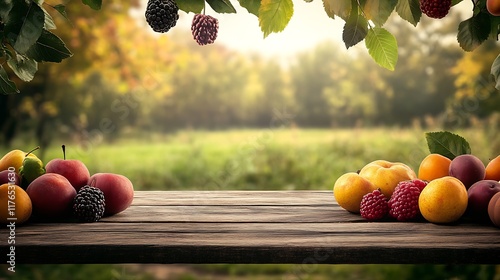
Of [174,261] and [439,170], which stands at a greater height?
[439,170]

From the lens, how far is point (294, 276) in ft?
11.5

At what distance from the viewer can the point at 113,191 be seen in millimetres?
1636

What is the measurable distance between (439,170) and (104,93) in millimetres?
4310

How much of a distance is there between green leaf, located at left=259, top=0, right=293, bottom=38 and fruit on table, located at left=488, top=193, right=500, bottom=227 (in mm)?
686

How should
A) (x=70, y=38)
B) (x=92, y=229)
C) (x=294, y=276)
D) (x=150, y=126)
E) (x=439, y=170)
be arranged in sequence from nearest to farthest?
(x=92, y=229)
(x=439, y=170)
(x=294, y=276)
(x=70, y=38)
(x=150, y=126)

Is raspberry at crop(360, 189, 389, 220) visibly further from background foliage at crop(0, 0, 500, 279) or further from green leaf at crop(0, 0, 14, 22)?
background foliage at crop(0, 0, 500, 279)

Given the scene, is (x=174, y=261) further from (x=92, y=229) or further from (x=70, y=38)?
(x=70, y=38)

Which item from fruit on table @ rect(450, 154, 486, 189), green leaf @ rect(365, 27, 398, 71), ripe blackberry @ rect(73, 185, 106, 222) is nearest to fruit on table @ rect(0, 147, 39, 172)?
ripe blackberry @ rect(73, 185, 106, 222)

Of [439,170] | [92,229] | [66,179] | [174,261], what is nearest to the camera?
[174,261]

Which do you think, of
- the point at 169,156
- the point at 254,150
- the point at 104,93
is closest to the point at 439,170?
the point at 254,150

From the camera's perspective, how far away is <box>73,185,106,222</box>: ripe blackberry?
5.02 feet

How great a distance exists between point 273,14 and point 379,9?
243 mm

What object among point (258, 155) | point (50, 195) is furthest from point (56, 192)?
point (258, 155)

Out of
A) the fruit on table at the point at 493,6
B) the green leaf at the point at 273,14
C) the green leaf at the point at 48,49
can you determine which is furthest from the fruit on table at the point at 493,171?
the green leaf at the point at 48,49
